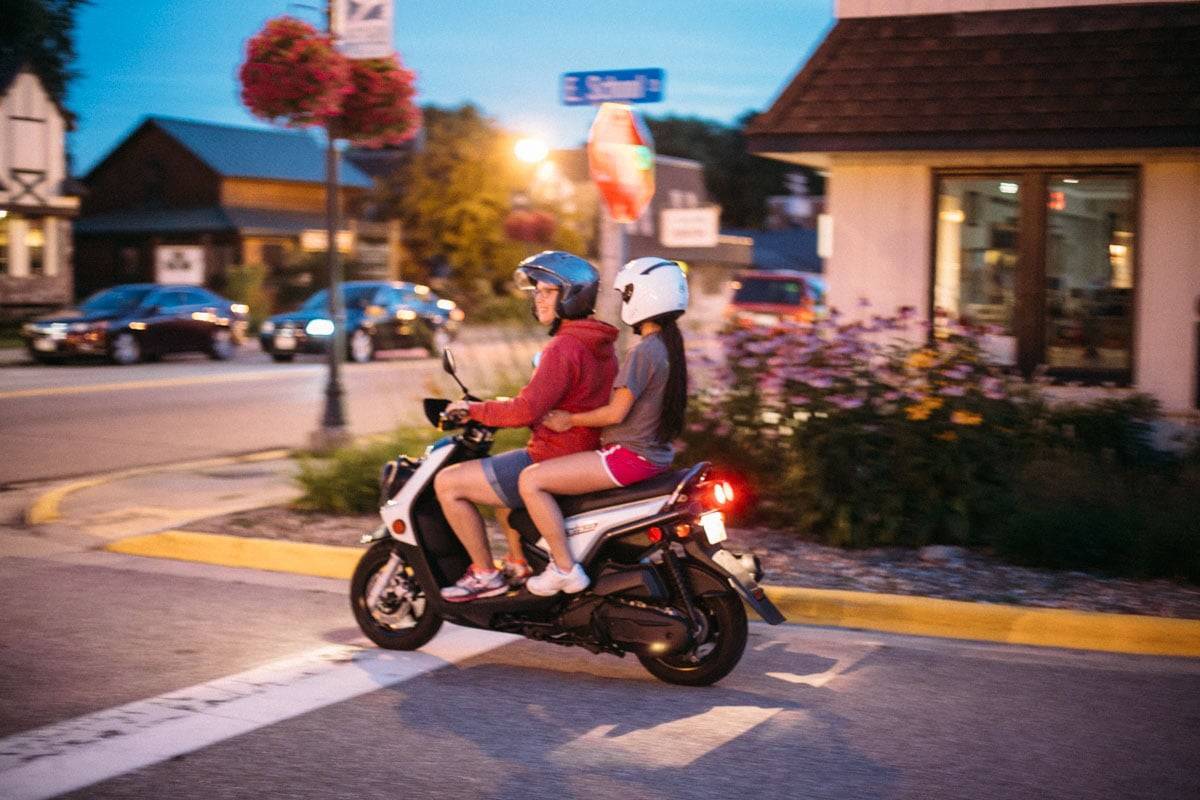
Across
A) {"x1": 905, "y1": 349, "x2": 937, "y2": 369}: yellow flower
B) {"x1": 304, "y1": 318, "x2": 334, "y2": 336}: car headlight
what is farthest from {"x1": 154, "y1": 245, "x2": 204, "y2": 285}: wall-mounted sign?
{"x1": 905, "y1": 349, "x2": 937, "y2": 369}: yellow flower

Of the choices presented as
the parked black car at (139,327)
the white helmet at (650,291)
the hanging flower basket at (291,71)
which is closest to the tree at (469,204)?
the parked black car at (139,327)

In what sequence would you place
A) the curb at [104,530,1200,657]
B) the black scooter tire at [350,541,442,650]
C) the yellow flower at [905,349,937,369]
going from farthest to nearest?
the yellow flower at [905,349,937,369]
the curb at [104,530,1200,657]
the black scooter tire at [350,541,442,650]

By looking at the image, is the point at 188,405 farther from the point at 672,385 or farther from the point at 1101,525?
the point at 672,385

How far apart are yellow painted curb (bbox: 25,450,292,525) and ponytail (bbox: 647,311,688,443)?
6.36 meters

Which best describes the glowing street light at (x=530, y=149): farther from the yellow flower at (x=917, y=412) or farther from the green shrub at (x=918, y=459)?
the yellow flower at (x=917, y=412)

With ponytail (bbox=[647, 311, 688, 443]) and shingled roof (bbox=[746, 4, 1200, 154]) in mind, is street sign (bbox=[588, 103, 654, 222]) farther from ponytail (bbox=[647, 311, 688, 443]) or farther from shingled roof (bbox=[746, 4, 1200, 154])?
ponytail (bbox=[647, 311, 688, 443])

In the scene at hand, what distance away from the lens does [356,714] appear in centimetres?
586

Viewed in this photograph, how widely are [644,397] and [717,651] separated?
1.18m

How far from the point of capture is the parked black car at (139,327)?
88.8ft

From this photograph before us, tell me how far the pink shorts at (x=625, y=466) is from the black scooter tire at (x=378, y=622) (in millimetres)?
1240

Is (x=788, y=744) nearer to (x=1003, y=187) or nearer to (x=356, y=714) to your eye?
(x=356, y=714)

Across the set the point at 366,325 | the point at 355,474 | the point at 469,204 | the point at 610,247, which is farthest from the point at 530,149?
the point at 469,204

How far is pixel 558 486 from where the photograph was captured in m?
6.30

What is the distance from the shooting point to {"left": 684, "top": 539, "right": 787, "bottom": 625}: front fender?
6.06m
